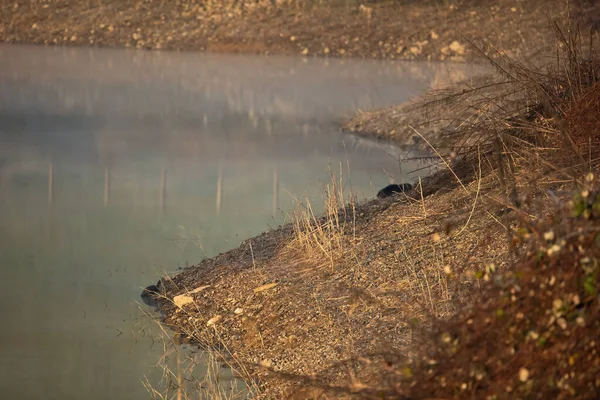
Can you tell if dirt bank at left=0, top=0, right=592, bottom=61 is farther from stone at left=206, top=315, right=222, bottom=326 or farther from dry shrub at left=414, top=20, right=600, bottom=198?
stone at left=206, top=315, right=222, bottom=326

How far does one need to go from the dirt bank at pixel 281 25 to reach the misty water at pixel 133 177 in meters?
2.40

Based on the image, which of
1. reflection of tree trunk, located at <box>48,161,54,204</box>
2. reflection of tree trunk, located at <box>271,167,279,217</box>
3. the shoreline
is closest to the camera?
the shoreline

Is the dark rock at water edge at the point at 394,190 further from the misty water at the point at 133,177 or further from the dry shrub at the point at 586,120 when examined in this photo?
the dry shrub at the point at 586,120

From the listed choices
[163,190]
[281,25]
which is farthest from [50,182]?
[281,25]

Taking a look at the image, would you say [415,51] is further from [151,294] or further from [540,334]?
[540,334]

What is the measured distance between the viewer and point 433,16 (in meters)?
26.6

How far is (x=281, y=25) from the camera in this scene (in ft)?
87.1

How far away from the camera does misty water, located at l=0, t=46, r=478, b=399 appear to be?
6.16m

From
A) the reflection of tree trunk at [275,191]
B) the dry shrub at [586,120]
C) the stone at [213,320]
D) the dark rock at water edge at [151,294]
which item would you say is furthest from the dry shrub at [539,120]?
the reflection of tree trunk at [275,191]

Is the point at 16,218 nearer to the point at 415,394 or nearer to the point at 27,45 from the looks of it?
the point at 415,394

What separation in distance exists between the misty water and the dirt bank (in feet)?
7.86

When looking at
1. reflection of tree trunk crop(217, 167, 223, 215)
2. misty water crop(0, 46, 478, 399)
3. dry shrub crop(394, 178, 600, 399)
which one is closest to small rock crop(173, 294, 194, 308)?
misty water crop(0, 46, 478, 399)

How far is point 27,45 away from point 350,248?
70.2 ft

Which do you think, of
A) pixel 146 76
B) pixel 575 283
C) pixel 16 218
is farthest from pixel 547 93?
pixel 146 76
